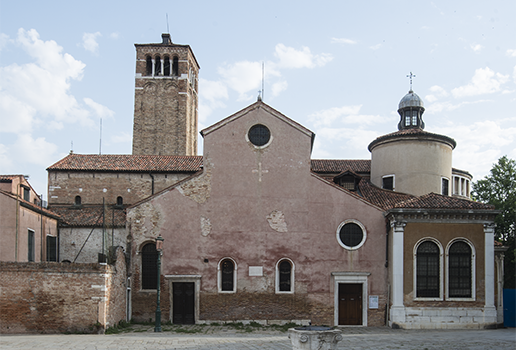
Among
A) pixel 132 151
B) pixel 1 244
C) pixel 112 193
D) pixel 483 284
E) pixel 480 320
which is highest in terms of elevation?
pixel 132 151

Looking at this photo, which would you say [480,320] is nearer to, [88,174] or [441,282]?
[441,282]

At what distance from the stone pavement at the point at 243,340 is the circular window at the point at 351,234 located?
4.30 meters

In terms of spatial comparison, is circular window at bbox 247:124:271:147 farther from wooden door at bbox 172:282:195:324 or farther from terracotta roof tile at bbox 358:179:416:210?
wooden door at bbox 172:282:195:324

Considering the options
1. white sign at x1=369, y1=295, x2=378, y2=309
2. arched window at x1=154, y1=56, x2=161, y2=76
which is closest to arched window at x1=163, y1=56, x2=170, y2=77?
arched window at x1=154, y1=56, x2=161, y2=76

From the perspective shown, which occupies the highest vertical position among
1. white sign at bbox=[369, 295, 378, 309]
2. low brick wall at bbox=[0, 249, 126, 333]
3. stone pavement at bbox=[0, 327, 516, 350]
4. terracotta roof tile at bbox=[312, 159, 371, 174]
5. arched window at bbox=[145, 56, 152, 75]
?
arched window at bbox=[145, 56, 152, 75]

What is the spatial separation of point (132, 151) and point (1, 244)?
26367 mm

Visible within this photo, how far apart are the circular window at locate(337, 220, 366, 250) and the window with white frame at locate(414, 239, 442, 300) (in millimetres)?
2564

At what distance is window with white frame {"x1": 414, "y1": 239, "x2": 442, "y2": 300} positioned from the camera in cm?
2300

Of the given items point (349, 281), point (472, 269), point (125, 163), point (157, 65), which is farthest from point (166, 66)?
point (472, 269)

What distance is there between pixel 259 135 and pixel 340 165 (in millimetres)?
9641

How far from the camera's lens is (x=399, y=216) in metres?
23.1

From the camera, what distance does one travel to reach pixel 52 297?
19.2 meters

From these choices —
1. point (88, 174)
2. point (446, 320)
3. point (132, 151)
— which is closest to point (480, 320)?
point (446, 320)

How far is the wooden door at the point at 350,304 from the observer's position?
24.0m
